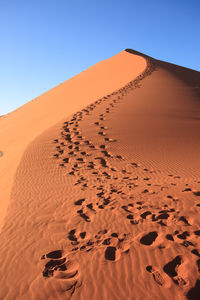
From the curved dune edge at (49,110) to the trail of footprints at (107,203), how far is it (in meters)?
1.66

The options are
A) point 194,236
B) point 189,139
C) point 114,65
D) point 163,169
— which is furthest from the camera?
point 114,65

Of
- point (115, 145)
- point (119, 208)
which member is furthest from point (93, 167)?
point (119, 208)

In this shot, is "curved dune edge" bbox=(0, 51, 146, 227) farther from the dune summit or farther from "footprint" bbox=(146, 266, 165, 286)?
"footprint" bbox=(146, 266, 165, 286)

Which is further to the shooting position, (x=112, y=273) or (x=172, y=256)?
(x=172, y=256)

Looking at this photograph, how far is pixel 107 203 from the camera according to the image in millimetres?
5031

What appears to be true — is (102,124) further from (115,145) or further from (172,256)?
(172,256)

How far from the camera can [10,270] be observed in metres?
3.27

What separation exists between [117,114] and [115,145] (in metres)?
3.21

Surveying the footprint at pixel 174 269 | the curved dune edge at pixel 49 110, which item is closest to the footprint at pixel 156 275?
the footprint at pixel 174 269

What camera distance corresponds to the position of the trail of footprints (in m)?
3.32

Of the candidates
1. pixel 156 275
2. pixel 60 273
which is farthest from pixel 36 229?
pixel 156 275

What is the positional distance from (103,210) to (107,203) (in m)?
0.32

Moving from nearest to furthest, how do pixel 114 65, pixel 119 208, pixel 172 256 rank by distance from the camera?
pixel 172 256, pixel 119 208, pixel 114 65

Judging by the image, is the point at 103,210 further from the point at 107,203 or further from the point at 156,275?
the point at 156,275
